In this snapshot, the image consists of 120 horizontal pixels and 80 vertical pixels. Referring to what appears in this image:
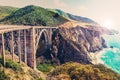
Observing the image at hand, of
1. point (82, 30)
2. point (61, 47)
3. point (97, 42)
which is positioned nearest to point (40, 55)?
point (61, 47)

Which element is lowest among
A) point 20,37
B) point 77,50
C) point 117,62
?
point 117,62

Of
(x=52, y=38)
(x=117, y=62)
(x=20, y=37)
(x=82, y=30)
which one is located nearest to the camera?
(x=20, y=37)

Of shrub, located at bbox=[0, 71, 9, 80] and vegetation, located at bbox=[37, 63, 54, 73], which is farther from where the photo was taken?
vegetation, located at bbox=[37, 63, 54, 73]

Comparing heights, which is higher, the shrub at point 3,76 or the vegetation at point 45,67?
the shrub at point 3,76

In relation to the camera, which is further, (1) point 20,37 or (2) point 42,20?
(2) point 42,20

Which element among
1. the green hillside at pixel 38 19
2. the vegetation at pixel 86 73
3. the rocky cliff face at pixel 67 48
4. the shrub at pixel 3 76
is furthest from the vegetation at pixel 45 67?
the shrub at pixel 3 76

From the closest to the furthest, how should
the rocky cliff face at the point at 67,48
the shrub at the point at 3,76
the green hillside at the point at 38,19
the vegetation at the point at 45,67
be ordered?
the shrub at the point at 3,76
the vegetation at the point at 45,67
the rocky cliff face at the point at 67,48
the green hillside at the point at 38,19

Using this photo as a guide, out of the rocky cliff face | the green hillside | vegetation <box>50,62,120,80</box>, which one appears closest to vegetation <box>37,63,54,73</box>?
the rocky cliff face

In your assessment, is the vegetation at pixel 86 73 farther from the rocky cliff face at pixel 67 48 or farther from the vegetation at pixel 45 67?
the rocky cliff face at pixel 67 48

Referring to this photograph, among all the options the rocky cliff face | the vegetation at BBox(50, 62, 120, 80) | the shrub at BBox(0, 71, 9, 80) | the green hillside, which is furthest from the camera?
the green hillside

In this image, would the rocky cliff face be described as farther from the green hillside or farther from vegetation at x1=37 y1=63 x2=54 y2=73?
the green hillside

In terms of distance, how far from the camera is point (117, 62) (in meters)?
173

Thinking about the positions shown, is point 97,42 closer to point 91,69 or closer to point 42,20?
point 42,20

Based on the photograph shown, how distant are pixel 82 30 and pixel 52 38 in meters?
41.9
